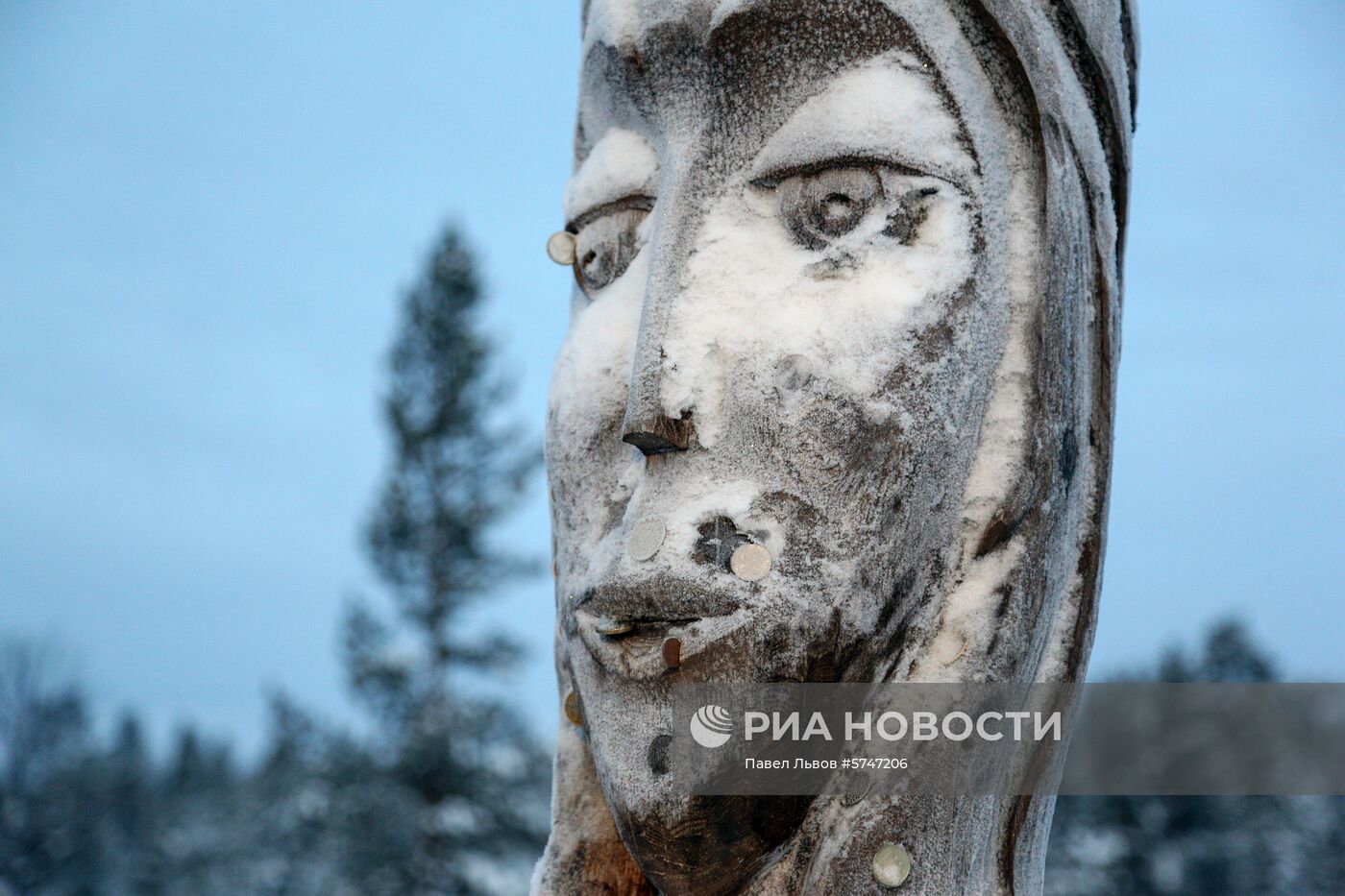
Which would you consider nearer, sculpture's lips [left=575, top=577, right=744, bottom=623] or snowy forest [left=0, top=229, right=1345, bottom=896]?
sculpture's lips [left=575, top=577, right=744, bottom=623]

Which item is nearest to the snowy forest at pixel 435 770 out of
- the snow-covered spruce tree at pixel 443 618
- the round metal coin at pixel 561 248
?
the snow-covered spruce tree at pixel 443 618

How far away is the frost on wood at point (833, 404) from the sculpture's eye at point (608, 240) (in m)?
0.04

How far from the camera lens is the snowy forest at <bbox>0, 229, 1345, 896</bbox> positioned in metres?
10.5

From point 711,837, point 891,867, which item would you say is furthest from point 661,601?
point 891,867

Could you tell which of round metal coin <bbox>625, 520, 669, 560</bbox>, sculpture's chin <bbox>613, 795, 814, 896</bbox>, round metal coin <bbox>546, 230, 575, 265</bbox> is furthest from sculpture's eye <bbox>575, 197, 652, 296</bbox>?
sculpture's chin <bbox>613, 795, 814, 896</bbox>

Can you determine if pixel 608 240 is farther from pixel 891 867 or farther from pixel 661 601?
pixel 891 867

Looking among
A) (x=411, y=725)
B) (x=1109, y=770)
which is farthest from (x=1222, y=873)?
(x=411, y=725)

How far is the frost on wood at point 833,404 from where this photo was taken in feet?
6.03

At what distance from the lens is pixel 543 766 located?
36.4 ft

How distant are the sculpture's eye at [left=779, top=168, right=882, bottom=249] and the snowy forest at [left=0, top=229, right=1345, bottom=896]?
9092 mm

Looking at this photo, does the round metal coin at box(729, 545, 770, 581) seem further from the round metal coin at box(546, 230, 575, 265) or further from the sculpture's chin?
the round metal coin at box(546, 230, 575, 265)

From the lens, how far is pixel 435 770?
34.9ft

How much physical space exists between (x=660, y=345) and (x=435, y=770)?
9.31 metres

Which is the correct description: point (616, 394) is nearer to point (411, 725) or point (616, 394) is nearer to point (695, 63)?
point (695, 63)
